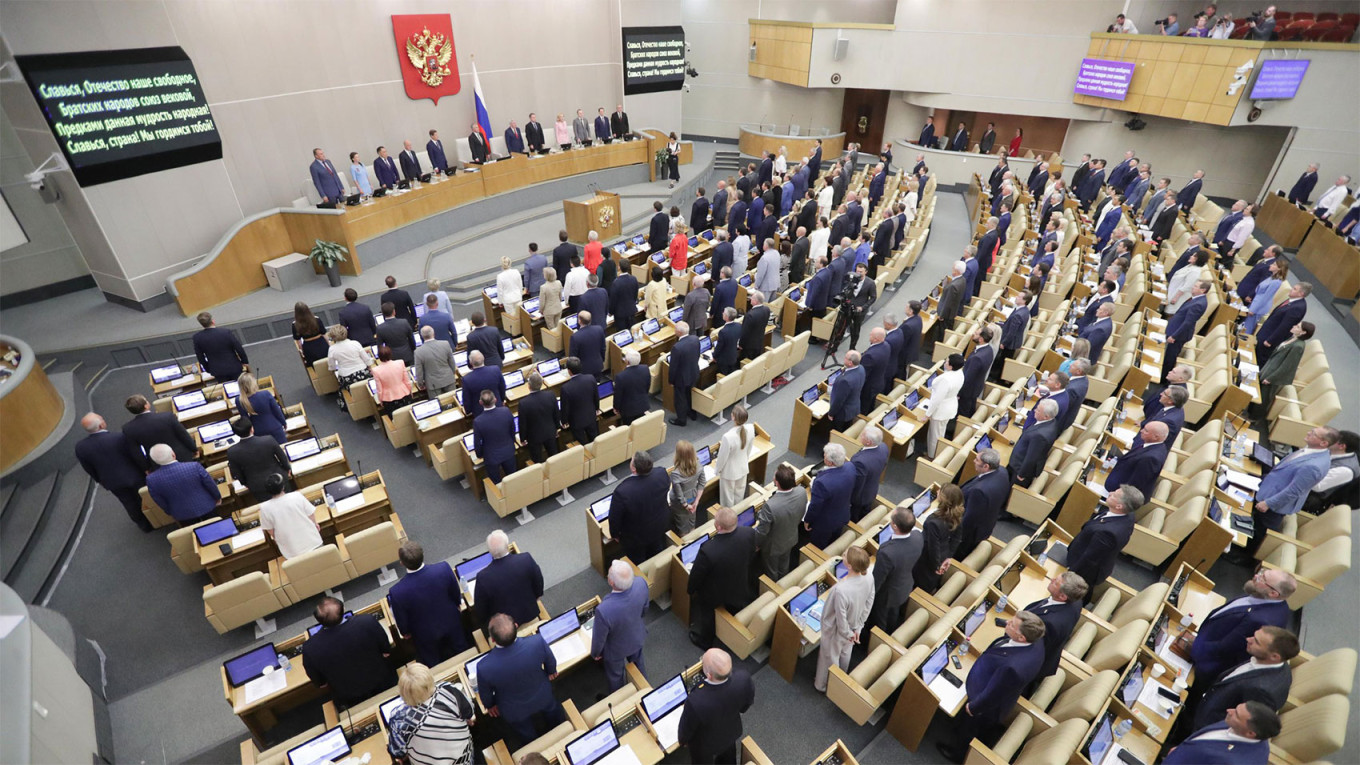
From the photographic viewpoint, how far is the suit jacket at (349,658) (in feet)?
12.5

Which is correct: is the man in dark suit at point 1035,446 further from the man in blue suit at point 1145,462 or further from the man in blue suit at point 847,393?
the man in blue suit at point 847,393

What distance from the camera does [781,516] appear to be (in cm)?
474

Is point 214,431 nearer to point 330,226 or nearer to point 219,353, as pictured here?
point 219,353

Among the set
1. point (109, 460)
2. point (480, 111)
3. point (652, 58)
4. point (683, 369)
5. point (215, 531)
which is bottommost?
point (215, 531)

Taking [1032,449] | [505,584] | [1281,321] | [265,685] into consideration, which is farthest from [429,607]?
[1281,321]

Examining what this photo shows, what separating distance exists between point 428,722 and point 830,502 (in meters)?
3.34

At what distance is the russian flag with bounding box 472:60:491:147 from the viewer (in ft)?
44.7

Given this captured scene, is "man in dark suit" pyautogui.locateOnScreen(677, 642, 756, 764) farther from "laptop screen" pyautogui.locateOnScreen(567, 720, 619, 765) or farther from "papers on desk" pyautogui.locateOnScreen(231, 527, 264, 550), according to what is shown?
"papers on desk" pyautogui.locateOnScreen(231, 527, 264, 550)

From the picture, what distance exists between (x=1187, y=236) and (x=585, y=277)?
10478 mm

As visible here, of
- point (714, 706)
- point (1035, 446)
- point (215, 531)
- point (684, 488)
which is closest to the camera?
point (714, 706)

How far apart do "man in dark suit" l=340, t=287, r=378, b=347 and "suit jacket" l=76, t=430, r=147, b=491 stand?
2619 mm

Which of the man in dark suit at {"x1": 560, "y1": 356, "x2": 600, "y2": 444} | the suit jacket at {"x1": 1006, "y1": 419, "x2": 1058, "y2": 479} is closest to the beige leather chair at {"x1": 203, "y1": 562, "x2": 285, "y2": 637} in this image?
the man in dark suit at {"x1": 560, "y1": 356, "x2": 600, "y2": 444}

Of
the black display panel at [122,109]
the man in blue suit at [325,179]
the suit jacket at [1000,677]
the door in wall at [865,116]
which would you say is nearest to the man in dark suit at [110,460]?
the black display panel at [122,109]

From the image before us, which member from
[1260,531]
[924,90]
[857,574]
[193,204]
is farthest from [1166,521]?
[924,90]
